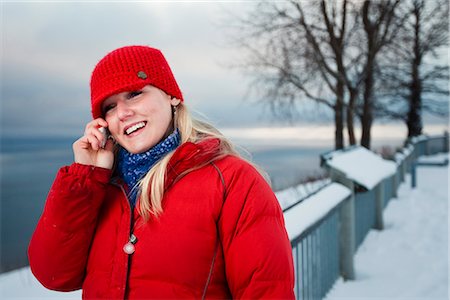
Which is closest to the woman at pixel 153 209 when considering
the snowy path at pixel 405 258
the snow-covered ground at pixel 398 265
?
the snow-covered ground at pixel 398 265

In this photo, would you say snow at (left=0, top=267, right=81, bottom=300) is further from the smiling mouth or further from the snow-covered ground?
the smiling mouth

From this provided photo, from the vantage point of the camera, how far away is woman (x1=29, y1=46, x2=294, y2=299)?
1.53m

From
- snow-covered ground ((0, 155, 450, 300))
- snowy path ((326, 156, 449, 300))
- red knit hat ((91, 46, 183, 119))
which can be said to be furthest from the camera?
snowy path ((326, 156, 449, 300))

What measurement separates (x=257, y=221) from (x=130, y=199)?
1.73ft

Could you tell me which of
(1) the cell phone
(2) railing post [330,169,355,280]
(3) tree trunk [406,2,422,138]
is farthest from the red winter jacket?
(3) tree trunk [406,2,422,138]

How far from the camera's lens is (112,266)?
161 centimetres

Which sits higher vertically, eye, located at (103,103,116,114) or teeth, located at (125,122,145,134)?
eye, located at (103,103,116,114)

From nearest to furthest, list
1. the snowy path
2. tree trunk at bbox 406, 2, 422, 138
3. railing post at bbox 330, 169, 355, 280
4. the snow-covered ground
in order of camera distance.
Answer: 1. the snow-covered ground
2. the snowy path
3. railing post at bbox 330, 169, 355, 280
4. tree trunk at bbox 406, 2, 422, 138

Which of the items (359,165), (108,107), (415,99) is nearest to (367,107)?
(415,99)

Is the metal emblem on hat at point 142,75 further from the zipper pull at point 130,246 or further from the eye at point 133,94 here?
the zipper pull at point 130,246

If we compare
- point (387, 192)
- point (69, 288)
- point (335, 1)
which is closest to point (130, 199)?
point (69, 288)

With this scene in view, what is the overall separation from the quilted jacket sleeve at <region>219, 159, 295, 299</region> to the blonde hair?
189 mm

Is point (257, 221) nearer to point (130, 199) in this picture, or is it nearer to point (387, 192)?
point (130, 199)

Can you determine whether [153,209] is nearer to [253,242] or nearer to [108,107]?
[253,242]
